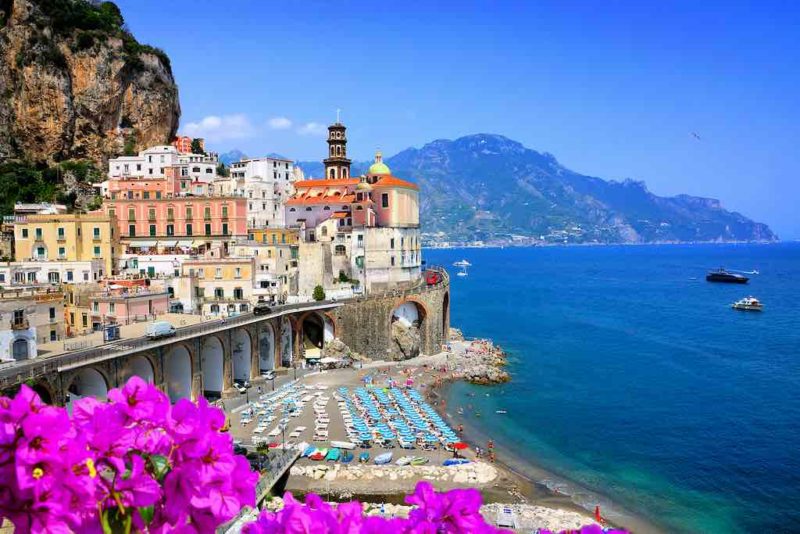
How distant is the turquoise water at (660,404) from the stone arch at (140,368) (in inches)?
824

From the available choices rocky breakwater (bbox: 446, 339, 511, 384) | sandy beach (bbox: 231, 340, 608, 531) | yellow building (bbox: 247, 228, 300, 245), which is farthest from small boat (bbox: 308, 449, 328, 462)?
yellow building (bbox: 247, 228, 300, 245)

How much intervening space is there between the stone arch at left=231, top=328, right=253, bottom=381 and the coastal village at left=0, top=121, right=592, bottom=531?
0.10 m

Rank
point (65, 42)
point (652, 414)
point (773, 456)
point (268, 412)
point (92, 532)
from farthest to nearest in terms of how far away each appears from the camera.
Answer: point (65, 42) < point (652, 414) < point (268, 412) < point (773, 456) < point (92, 532)

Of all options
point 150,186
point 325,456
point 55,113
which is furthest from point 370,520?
point 55,113

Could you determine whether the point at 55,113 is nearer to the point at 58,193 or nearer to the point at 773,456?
the point at 58,193

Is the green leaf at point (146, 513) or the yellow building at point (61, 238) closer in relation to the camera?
the green leaf at point (146, 513)

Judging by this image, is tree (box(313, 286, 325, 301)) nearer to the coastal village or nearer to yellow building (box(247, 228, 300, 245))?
the coastal village

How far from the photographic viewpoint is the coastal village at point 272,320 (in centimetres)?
3344

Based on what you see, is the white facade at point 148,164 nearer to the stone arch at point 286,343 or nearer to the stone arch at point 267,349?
the stone arch at point 286,343

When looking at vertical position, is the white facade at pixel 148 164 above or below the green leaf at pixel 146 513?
above

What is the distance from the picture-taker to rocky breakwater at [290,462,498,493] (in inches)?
1316

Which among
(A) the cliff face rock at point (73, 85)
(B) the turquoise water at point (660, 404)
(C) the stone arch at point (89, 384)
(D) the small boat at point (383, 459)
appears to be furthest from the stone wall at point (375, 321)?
(A) the cliff face rock at point (73, 85)

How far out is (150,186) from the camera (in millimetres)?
69250

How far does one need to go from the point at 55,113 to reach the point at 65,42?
26.8 ft
